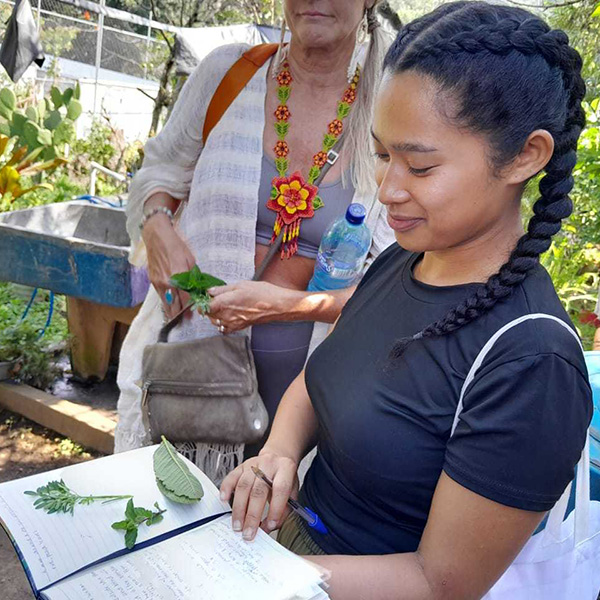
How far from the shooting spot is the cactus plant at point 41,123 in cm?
821

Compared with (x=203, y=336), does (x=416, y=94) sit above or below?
above

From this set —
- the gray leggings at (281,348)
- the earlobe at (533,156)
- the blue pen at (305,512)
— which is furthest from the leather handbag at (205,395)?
the earlobe at (533,156)

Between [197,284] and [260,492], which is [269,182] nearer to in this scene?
[197,284]

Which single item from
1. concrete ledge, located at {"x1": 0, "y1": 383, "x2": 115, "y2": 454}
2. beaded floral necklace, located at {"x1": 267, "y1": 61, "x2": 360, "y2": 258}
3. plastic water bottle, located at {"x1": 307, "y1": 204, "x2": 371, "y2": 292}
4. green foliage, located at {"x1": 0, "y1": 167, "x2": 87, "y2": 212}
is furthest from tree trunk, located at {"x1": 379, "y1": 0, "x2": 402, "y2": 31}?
plastic water bottle, located at {"x1": 307, "y1": 204, "x2": 371, "y2": 292}

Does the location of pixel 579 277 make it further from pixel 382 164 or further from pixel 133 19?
pixel 133 19

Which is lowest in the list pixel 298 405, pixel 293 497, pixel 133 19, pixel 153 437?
pixel 153 437

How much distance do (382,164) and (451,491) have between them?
0.57 m

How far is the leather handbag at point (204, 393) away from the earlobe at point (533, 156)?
108cm

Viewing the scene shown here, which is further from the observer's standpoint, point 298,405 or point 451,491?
point 298,405

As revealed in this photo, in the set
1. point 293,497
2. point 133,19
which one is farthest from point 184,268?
point 133,19

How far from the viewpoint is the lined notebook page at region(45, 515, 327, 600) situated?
40.9 inches

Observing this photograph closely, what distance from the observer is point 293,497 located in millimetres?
1401

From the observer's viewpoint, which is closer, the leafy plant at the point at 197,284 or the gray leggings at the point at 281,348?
the leafy plant at the point at 197,284

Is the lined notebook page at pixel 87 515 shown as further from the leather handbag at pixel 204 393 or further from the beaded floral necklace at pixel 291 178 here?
the beaded floral necklace at pixel 291 178
